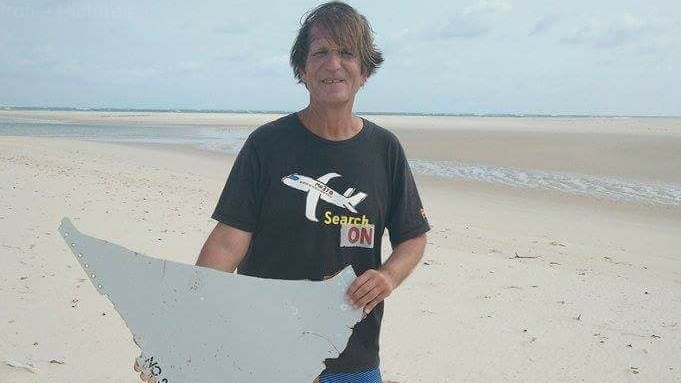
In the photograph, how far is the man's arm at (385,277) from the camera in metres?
1.74

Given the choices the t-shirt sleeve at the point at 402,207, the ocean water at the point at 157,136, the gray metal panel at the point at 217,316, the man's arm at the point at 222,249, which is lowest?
the ocean water at the point at 157,136

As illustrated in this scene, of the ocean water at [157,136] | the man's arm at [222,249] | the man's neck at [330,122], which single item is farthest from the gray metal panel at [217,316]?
the ocean water at [157,136]

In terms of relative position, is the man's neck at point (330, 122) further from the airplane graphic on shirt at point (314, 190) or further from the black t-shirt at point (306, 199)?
the airplane graphic on shirt at point (314, 190)

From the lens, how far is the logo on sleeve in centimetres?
188

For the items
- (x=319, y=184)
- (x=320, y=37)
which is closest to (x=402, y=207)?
(x=319, y=184)

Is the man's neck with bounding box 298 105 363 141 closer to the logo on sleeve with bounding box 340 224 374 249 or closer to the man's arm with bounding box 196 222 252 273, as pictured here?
the logo on sleeve with bounding box 340 224 374 249

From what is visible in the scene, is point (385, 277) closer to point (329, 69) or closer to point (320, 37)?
point (329, 69)

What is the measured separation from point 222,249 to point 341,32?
2.62ft

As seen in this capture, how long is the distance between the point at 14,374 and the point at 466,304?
341 centimetres

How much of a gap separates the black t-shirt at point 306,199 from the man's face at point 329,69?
0.43 ft

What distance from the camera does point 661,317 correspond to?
479 centimetres

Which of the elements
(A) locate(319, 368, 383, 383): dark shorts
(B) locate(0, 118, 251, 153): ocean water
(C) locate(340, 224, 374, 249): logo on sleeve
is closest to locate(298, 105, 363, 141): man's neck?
(C) locate(340, 224, 374, 249): logo on sleeve

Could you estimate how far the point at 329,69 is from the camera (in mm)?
1827

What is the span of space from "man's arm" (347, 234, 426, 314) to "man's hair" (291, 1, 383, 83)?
25.0 inches
